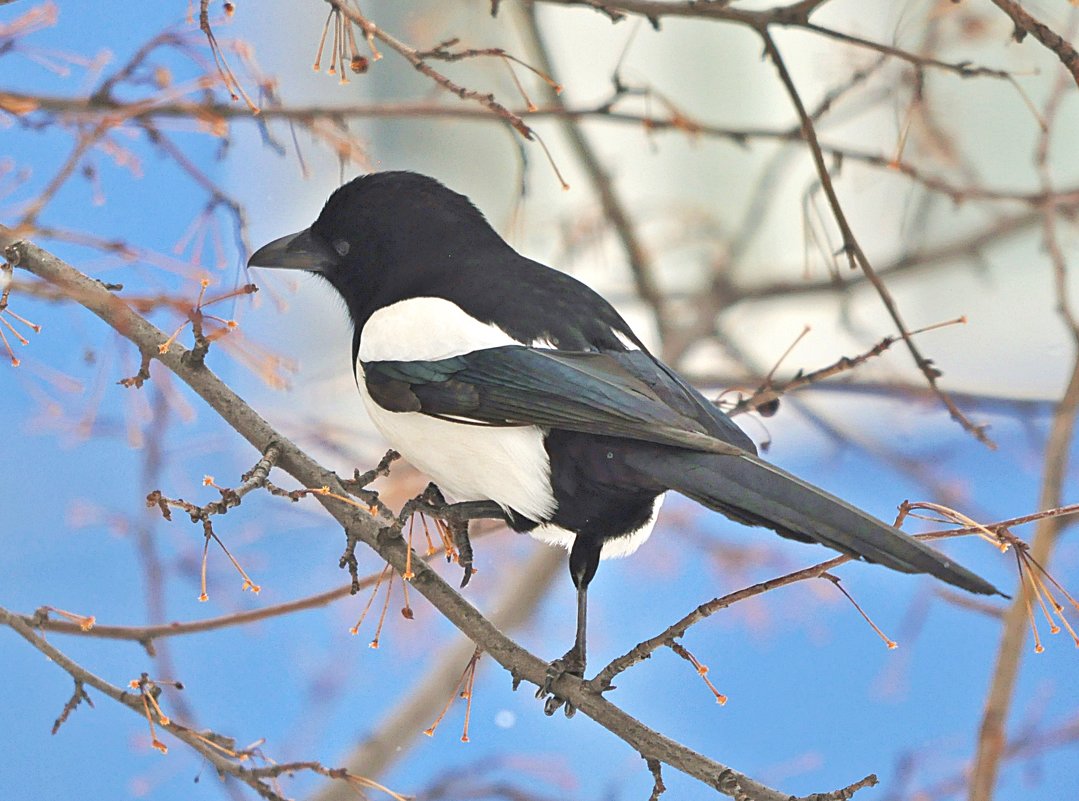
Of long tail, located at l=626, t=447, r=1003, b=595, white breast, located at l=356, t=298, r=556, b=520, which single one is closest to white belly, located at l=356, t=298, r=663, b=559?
white breast, located at l=356, t=298, r=556, b=520

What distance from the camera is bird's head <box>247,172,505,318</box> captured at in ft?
3.13

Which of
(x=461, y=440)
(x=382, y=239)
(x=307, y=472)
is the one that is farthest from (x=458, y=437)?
(x=382, y=239)

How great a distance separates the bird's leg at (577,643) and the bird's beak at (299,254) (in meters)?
0.31

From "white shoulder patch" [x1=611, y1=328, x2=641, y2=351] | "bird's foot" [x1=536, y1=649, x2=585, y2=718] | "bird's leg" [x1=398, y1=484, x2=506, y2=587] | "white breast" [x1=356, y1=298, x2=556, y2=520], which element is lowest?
"bird's foot" [x1=536, y1=649, x2=585, y2=718]

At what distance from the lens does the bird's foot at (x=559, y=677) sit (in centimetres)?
78

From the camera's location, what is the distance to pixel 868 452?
59.2 inches

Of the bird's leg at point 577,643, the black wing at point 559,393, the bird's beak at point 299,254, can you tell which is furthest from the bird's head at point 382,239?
the bird's leg at point 577,643

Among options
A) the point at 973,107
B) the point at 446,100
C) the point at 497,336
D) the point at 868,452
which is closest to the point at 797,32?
the point at 973,107

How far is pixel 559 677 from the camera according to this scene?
78 cm

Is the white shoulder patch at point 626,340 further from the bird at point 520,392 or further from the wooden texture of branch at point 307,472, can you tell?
the wooden texture of branch at point 307,472

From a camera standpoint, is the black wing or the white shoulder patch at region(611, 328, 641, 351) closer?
the black wing

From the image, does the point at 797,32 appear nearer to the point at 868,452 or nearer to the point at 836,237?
the point at 836,237

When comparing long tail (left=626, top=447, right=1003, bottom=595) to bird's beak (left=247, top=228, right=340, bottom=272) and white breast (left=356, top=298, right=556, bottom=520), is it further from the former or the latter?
bird's beak (left=247, top=228, right=340, bottom=272)

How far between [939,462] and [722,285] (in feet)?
1.14
